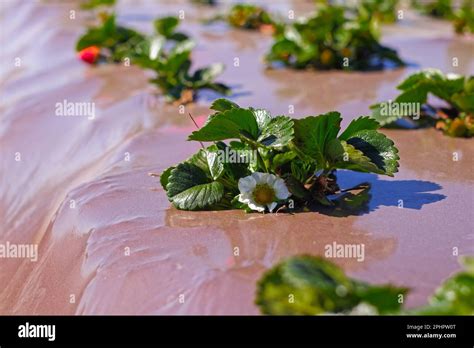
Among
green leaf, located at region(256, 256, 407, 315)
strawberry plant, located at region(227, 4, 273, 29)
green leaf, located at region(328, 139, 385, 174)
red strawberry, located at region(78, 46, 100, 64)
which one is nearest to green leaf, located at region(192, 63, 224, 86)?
red strawberry, located at region(78, 46, 100, 64)

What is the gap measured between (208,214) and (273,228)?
28cm

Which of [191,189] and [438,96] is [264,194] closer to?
[191,189]

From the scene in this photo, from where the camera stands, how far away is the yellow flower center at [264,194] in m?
2.97

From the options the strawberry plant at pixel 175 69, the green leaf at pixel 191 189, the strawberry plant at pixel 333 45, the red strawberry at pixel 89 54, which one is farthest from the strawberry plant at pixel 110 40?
the green leaf at pixel 191 189

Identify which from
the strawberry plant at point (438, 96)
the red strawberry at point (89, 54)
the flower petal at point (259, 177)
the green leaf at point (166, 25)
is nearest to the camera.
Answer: the flower petal at point (259, 177)

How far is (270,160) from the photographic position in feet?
10.00

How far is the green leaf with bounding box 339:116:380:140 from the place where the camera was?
305 centimetres

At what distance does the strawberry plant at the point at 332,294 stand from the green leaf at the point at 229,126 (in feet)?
3.29

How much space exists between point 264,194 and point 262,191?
0.01 meters

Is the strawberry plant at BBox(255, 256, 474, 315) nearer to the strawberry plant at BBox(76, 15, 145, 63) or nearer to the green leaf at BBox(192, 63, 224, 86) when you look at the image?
the green leaf at BBox(192, 63, 224, 86)

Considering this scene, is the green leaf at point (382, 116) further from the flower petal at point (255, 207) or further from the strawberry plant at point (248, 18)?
the strawberry plant at point (248, 18)

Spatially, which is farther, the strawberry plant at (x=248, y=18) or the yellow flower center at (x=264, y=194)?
Result: the strawberry plant at (x=248, y=18)

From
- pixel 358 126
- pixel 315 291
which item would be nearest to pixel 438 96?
pixel 358 126
